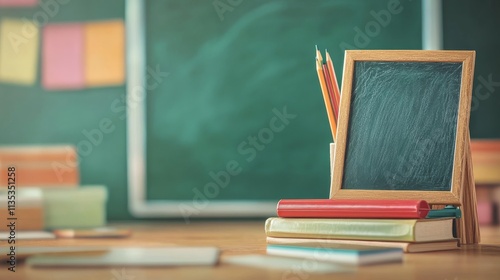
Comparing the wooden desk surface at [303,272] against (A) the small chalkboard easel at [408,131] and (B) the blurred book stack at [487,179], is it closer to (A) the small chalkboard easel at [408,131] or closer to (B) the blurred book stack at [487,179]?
(A) the small chalkboard easel at [408,131]

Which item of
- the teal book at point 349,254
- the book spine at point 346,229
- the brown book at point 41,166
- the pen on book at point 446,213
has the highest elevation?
the brown book at point 41,166

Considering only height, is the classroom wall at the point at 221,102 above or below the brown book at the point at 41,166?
above

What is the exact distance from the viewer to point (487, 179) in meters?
2.64

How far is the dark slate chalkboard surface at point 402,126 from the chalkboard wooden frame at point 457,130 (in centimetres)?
1

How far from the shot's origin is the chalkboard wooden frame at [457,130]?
1.61 m

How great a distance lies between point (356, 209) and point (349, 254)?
290 mm

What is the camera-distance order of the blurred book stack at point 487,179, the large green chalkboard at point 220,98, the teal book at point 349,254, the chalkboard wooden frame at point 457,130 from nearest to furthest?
the teal book at point 349,254 < the chalkboard wooden frame at point 457,130 < the blurred book stack at point 487,179 < the large green chalkboard at point 220,98

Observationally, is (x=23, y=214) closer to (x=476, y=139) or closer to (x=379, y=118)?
(x=379, y=118)

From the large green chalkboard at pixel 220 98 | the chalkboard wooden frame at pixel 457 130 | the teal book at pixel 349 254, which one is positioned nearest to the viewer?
the teal book at pixel 349 254

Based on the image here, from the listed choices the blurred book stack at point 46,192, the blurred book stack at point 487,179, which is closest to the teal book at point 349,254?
the blurred book stack at point 46,192

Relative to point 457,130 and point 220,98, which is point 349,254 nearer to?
point 457,130

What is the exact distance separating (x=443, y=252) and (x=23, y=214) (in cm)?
136

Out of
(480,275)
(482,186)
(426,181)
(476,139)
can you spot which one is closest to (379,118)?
(426,181)

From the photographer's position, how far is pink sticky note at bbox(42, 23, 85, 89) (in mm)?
3006
